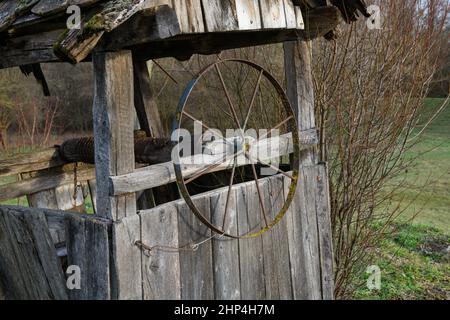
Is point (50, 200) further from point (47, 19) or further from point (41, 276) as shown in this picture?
point (47, 19)

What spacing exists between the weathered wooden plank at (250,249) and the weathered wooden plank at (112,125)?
3.07 feet

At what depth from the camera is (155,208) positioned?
3143mm

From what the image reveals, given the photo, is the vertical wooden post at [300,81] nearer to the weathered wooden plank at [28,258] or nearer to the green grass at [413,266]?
the weathered wooden plank at [28,258]

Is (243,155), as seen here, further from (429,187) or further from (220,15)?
(429,187)

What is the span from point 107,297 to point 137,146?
1.63 m

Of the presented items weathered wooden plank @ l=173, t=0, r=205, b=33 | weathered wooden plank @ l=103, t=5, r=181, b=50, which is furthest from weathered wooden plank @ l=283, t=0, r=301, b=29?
weathered wooden plank @ l=103, t=5, r=181, b=50

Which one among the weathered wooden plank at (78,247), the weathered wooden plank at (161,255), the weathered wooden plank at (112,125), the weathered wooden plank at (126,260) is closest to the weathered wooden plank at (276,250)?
the weathered wooden plank at (161,255)

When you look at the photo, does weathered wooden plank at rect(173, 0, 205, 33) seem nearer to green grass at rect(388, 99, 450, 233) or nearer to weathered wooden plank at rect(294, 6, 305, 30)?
weathered wooden plank at rect(294, 6, 305, 30)

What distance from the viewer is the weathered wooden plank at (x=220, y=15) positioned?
3.13 m

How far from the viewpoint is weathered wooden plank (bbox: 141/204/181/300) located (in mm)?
3090

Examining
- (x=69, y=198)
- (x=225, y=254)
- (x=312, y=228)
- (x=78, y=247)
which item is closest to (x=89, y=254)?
(x=78, y=247)

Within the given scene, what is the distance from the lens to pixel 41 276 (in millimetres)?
3520

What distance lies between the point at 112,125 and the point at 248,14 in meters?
1.19
